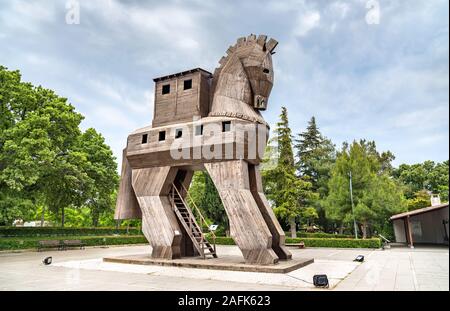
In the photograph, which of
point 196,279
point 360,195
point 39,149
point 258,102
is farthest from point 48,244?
point 360,195

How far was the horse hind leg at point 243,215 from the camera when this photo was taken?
10.6 meters

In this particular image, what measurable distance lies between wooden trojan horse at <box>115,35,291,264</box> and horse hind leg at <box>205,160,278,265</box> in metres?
0.03

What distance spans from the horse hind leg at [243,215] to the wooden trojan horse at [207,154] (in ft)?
0.11

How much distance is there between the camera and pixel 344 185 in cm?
2711

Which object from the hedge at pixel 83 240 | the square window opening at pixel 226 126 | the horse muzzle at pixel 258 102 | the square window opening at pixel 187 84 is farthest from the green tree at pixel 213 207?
the square window opening at pixel 226 126

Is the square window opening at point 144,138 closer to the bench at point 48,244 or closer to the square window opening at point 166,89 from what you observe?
the square window opening at point 166,89

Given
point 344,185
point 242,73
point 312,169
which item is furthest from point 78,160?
point 312,169

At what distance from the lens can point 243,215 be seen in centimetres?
1086

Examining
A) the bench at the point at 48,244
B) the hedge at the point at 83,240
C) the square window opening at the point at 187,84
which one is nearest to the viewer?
the square window opening at the point at 187,84

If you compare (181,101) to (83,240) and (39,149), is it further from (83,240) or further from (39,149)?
(83,240)

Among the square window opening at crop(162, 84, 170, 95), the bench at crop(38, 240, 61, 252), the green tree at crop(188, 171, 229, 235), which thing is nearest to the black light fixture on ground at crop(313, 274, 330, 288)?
the square window opening at crop(162, 84, 170, 95)

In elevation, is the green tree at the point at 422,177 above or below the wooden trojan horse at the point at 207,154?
above
